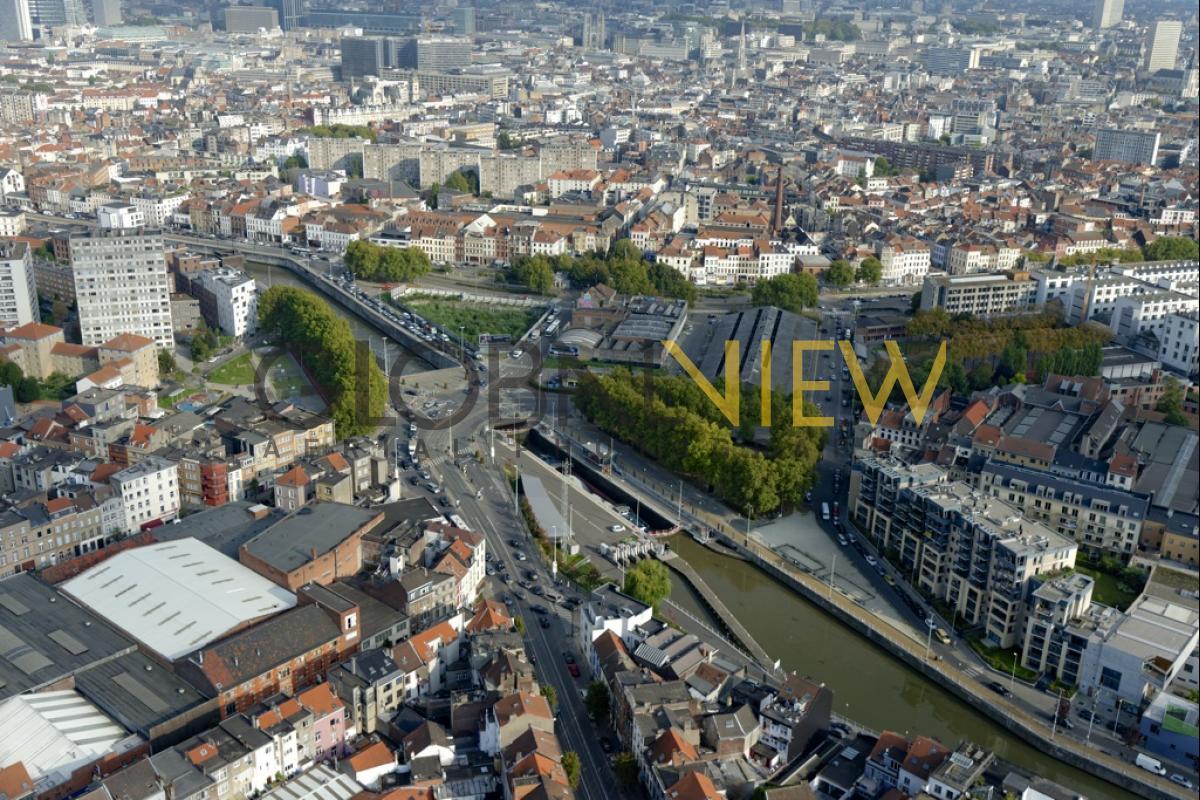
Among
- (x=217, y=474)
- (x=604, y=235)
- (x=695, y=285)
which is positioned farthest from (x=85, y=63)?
(x=217, y=474)

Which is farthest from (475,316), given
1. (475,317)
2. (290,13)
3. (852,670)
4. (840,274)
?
(290,13)

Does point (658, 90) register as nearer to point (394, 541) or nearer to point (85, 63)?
point (85, 63)

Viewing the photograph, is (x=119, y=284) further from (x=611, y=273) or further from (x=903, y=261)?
(x=903, y=261)

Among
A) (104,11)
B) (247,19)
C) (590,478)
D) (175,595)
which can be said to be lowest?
(590,478)

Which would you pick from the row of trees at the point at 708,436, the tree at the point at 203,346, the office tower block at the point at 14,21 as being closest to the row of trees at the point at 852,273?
the row of trees at the point at 708,436

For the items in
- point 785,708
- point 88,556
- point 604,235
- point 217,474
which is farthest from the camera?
point 604,235

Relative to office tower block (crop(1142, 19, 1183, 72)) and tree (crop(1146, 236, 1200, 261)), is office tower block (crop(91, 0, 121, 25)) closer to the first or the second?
office tower block (crop(1142, 19, 1183, 72))

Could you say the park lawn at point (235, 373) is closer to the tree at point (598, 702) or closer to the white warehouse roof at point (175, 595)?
the white warehouse roof at point (175, 595)
